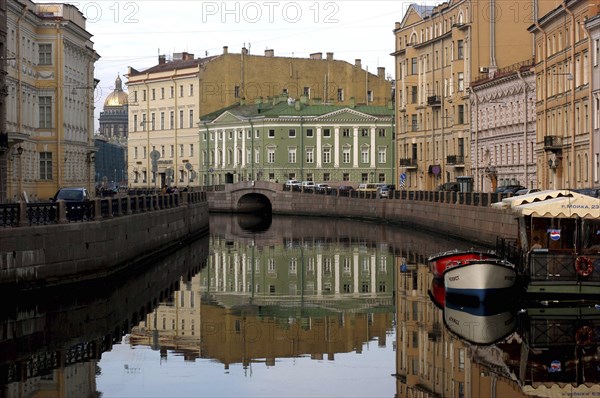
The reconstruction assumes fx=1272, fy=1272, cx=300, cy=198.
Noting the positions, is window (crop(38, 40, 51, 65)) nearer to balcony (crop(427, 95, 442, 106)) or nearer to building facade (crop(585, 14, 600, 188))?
balcony (crop(427, 95, 442, 106))

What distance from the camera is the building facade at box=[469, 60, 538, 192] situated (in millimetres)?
73625

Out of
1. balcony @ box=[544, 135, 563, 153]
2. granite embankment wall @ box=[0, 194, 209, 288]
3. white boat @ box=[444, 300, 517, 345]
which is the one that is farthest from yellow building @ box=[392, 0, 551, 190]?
white boat @ box=[444, 300, 517, 345]

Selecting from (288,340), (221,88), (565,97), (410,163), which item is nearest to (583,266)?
(288,340)

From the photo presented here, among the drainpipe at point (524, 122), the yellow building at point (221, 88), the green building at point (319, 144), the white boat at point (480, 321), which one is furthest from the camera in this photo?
the yellow building at point (221, 88)

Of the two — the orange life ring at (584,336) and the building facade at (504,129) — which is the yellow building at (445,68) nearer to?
the building facade at (504,129)

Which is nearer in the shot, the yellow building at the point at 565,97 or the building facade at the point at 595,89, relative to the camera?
the building facade at the point at 595,89

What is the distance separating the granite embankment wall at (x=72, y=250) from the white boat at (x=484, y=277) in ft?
34.5

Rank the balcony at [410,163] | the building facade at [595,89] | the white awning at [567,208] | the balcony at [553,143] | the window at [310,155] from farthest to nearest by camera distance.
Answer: the window at [310,155] → the balcony at [410,163] → the balcony at [553,143] → the building facade at [595,89] → the white awning at [567,208]

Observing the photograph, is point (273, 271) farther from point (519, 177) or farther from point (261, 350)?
point (519, 177)

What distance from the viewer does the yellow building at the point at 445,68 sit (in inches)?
3371

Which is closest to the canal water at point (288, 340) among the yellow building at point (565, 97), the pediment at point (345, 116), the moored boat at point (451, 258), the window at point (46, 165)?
the moored boat at point (451, 258)

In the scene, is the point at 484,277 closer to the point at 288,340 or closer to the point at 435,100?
the point at 288,340

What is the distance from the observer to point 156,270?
44500mm

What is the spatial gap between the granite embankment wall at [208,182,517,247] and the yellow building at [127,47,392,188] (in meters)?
26.3
